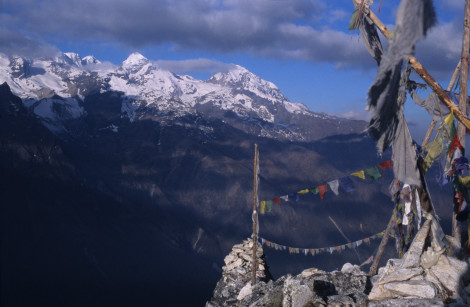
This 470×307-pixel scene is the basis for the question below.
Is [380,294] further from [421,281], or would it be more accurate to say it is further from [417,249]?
[417,249]

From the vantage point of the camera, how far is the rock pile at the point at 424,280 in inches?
257

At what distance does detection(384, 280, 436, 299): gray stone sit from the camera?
21.5 feet

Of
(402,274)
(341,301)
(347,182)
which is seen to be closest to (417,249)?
(402,274)

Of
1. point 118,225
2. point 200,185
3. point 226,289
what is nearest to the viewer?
point 226,289

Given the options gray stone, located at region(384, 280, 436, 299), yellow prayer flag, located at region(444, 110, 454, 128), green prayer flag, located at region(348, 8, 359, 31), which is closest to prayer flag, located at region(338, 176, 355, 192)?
yellow prayer flag, located at region(444, 110, 454, 128)

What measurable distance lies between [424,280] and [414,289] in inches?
12.4

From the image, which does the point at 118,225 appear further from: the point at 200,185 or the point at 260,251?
the point at 260,251

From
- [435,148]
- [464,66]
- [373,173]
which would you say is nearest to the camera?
[435,148]

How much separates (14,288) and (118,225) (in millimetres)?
51386

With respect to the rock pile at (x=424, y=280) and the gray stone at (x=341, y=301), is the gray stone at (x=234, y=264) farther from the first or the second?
the rock pile at (x=424, y=280)

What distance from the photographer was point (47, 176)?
454ft

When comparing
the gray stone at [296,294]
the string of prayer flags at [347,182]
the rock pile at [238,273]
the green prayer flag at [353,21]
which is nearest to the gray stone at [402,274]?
the gray stone at [296,294]

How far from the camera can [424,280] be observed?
682 centimetres

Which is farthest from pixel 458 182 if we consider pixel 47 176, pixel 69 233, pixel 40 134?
pixel 40 134
